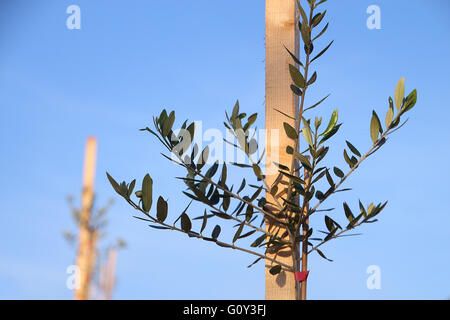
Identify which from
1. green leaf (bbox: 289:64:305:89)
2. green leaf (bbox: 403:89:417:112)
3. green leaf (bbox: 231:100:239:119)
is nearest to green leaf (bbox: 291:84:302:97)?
green leaf (bbox: 289:64:305:89)

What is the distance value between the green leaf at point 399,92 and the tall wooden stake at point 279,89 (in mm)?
252

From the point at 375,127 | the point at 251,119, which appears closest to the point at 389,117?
the point at 375,127

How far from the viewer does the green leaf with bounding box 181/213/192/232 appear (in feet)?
4.20

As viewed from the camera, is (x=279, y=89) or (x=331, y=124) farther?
(x=279, y=89)

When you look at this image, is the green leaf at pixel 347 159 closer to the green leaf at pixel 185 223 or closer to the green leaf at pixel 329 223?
the green leaf at pixel 329 223

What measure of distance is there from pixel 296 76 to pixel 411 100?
0.26m

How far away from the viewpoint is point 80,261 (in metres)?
2.17

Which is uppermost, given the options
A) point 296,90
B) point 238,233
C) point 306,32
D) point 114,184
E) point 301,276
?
point 306,32

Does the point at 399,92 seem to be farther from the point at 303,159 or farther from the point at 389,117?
the point at 303,159

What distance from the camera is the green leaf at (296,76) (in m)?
1.30

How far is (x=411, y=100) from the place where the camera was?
4.10 ft

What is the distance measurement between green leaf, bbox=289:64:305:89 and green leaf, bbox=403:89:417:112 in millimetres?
235
